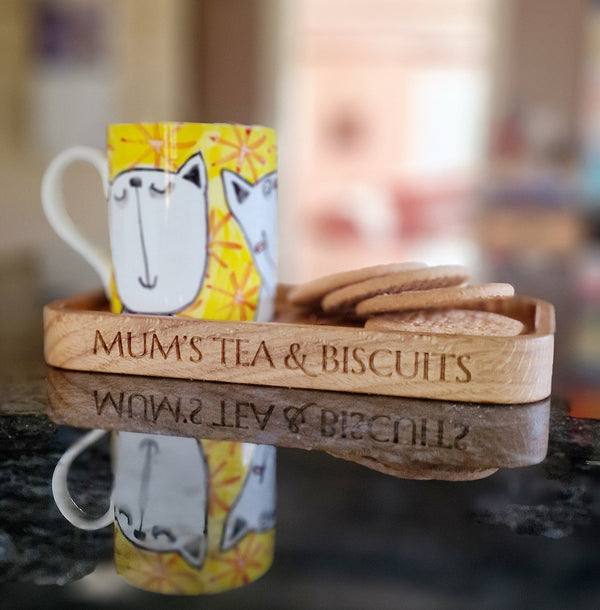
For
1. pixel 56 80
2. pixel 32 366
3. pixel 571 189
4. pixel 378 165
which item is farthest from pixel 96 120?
pixel 378 165

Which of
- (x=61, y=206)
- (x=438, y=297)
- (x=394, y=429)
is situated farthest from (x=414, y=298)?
(x=61, y=206)

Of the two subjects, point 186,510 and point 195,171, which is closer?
point 186,510

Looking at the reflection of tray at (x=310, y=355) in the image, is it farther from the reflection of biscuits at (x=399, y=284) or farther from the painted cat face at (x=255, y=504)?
the painted cat face at (x=255, y=504)

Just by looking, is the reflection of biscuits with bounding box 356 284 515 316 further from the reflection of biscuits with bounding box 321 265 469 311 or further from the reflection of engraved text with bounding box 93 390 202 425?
the reflection of engraved text with bounding box 93 390 202 425

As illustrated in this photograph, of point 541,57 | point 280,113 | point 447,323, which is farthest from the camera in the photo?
point 280,113

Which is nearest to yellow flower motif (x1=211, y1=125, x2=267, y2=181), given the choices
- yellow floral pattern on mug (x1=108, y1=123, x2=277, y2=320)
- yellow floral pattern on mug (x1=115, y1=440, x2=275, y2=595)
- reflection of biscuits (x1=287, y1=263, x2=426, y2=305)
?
yellow floral pattern on mug (x1=108, y1=123, x2=277, y2=320)

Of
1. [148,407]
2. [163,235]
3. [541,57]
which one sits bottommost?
[148,407]

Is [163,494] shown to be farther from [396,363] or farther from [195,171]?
[195,171]
